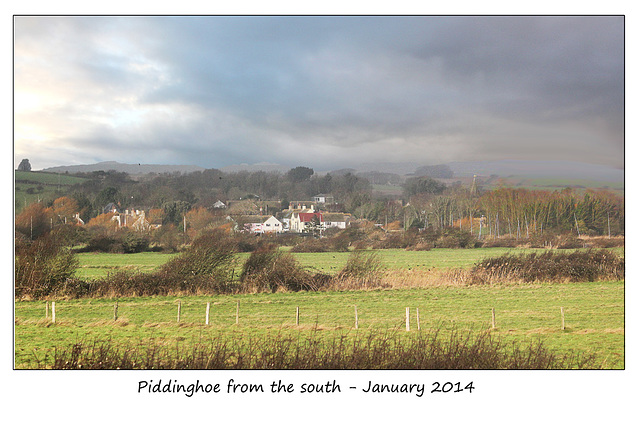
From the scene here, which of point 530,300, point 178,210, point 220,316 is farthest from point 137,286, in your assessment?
point 178,210

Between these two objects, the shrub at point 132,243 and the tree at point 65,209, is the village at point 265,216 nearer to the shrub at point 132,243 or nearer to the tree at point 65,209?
the shrub at point 132,243

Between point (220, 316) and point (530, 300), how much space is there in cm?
1375

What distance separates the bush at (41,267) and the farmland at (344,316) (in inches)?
42.7

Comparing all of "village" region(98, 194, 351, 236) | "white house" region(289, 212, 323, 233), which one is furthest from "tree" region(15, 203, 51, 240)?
"white house" region(289, 212, 323, 233)

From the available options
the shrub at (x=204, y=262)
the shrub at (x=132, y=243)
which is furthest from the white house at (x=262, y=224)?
the shrub at (x=204, y=262)

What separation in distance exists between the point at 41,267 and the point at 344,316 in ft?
46.6

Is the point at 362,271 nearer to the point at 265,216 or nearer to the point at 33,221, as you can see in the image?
the point at 33,221

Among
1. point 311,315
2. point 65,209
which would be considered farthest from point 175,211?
point 311,315

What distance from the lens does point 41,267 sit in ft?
66.6

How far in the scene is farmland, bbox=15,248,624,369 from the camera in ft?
40.4

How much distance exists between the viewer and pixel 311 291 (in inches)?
917

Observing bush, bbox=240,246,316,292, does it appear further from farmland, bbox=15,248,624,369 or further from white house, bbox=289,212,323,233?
white house, bbox=289,212,323,233

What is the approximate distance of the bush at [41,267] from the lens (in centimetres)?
1970
